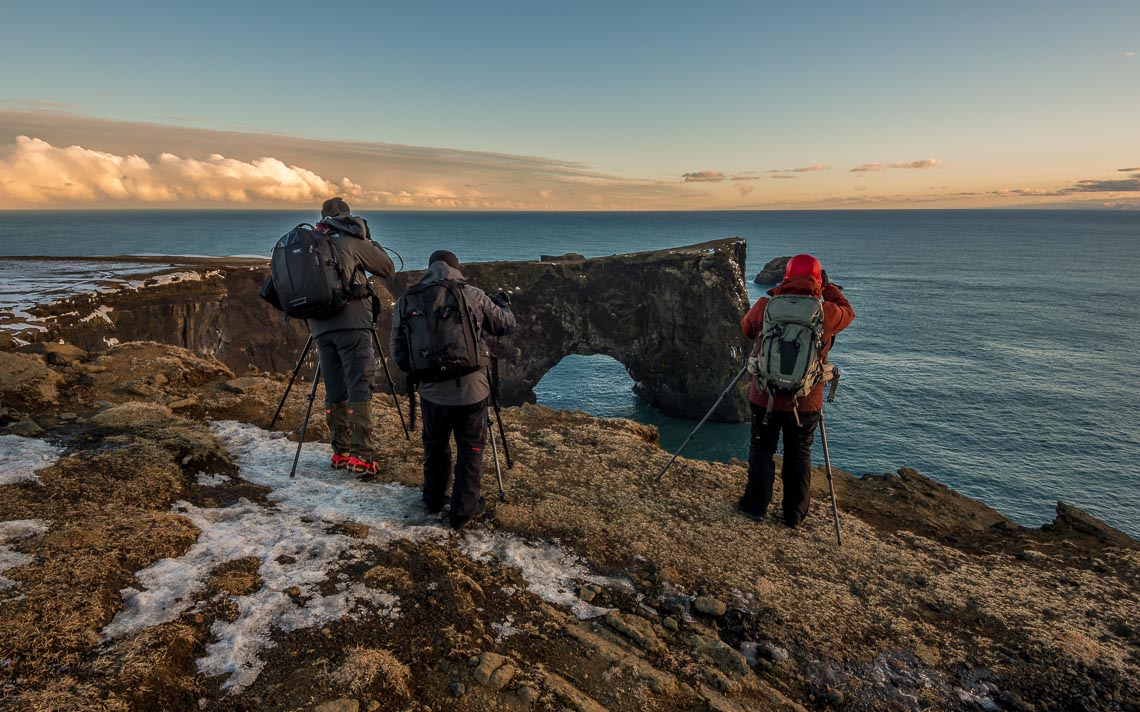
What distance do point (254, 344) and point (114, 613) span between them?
39445 millimetres

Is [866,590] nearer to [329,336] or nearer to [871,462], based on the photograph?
[329,336]

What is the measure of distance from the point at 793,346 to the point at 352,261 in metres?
5.64

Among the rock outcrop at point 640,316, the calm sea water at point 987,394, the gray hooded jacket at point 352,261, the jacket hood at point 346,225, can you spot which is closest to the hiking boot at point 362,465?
the gray hooded jacket at point 352,261

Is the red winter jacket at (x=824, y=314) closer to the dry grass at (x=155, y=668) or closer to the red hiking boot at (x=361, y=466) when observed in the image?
the red hiking boot at (x=361, y=466)

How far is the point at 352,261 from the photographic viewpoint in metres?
6.67

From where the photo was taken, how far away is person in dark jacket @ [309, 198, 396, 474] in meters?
6.76

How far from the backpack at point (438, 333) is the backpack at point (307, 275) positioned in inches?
53.3

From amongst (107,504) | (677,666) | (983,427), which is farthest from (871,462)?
(107,504)

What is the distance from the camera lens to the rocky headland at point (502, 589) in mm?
3637

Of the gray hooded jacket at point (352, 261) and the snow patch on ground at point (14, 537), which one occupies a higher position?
the gray hooded jacket at point (352, 261)

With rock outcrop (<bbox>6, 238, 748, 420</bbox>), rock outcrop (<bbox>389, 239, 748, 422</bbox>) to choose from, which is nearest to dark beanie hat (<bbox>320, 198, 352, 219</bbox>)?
rock outcrop (<bbox>6, 238, 748, 420</bbox>)

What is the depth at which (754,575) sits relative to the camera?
18.8 feet

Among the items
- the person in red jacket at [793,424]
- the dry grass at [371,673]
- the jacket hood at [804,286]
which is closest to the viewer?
the dry grass at [371,673]

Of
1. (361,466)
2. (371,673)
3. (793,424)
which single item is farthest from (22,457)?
(793,424)
